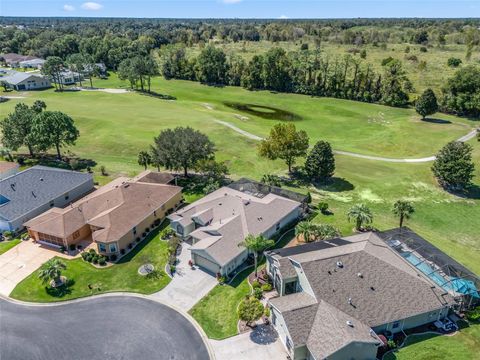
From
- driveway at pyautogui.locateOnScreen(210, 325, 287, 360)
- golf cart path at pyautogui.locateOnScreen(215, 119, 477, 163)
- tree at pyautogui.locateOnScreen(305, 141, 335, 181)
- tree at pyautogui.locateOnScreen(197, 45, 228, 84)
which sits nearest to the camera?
driveway at pyautogui.locateOnScreen(210, 325, 287, 360)

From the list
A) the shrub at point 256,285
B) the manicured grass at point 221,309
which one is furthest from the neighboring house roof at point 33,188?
the shrub at point 256,285

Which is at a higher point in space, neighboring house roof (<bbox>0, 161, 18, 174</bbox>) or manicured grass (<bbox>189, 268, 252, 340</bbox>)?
neighboring house roof (<bbox>0, 161, 18, 174</bbox>)

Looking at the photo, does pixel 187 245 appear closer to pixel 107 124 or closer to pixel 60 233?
pixel 60 233

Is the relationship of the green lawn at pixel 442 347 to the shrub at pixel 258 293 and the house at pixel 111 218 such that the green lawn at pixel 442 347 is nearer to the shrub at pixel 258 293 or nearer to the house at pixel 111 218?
the shrub at pixel 258 293

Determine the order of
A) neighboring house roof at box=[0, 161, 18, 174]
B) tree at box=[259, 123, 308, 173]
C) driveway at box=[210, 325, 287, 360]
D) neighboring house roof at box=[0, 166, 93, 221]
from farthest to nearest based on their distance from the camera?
tree at box=[259, 123, 308, 173], neighboring house roof at box=[0, 161, 18, 174], neighboring house roof at box=[0, 166, 93, 221], driveway at box=[210, 325, 287, 360]

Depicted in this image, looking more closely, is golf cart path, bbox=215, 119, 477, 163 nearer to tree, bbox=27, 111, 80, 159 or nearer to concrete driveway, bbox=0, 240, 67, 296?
tree, bbox=27, 111, 80, 159

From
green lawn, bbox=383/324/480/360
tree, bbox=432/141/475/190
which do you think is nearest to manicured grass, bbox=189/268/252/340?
green lawn, bbox=383/324/480/360

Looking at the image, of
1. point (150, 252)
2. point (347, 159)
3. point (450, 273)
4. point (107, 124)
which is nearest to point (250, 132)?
point (347, 159)
